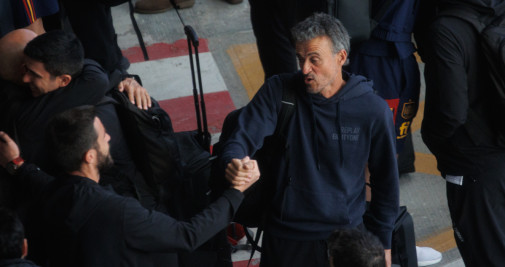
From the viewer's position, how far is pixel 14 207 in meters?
3.38

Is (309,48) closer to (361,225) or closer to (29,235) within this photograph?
(361,225)

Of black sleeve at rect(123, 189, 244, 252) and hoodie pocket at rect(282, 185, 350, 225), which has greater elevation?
black sleeve at rect(123, 189, 244, 252)

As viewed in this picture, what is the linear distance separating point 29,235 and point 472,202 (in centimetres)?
242

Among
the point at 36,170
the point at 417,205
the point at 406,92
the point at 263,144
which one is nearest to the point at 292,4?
the point at 406,92

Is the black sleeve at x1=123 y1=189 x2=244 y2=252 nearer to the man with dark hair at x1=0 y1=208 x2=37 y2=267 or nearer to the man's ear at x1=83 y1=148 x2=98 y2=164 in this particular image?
the man's ear at x1=83 y1=148 x2=98 y2=164

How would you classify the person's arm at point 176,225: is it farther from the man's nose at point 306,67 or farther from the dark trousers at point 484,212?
the dark trousers at point 484,212

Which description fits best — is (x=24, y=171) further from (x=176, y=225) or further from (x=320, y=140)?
(x=320, y=140)

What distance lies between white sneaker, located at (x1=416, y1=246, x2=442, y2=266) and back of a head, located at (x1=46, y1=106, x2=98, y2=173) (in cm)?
258

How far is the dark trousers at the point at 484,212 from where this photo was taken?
3.80 m

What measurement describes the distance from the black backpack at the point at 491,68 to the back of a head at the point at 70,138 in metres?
2.00

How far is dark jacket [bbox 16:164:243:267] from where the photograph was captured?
2691 millimetres

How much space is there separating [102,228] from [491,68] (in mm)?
2219

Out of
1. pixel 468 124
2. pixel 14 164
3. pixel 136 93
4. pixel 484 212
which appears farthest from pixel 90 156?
pixel 484 212

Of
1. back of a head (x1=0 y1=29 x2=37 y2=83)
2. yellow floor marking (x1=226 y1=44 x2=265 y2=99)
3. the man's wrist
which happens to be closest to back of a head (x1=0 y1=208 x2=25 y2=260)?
the man's wrist
